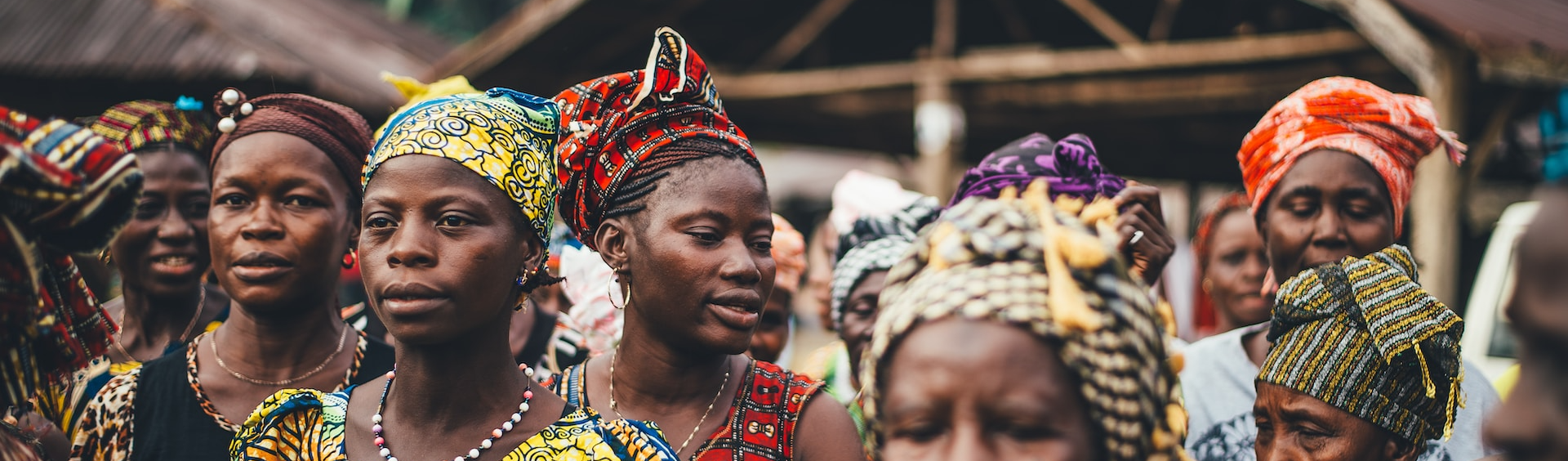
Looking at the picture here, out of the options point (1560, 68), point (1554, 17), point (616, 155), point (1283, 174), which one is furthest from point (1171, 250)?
point (1554, 17)

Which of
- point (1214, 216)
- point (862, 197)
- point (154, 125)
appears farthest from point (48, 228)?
point (1214, 216)

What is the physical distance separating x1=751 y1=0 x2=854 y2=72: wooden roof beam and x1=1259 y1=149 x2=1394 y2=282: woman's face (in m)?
6.96

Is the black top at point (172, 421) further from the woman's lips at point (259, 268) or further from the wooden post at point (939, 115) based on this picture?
the wooden post at point (939, 115)

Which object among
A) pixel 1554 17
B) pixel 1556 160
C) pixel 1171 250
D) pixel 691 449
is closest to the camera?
pixel 1556 160

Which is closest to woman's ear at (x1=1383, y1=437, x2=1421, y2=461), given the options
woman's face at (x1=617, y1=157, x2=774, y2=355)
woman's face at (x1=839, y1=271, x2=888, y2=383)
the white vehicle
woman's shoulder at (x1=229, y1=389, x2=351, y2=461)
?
woman's face at (x1=617, y1=157, x2=774, y2=355)

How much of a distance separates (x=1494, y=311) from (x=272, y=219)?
721 centimetres

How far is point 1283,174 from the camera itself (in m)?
3.49

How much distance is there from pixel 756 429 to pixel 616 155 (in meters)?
0.76

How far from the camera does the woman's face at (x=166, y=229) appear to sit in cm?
368

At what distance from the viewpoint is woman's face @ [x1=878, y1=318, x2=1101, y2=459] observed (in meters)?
1.66

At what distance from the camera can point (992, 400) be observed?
65.4 inches

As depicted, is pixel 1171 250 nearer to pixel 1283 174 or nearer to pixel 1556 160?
pixel 1283 174

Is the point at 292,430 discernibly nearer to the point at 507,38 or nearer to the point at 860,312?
the point at 860,312

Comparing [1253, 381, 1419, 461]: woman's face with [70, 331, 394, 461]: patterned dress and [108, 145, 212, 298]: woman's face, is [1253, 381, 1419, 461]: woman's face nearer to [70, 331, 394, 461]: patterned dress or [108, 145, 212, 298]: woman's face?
[70, 331, 394, 461]: patterned dress
